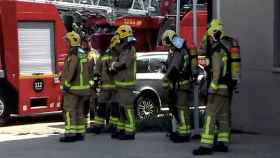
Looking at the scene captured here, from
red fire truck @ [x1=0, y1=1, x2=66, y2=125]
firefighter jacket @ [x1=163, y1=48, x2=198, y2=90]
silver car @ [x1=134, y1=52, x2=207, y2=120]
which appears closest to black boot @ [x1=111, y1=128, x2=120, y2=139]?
firefighter jacket @ [x1=163, y1=48, x2=198, y2=90]

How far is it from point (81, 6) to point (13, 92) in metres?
13.7

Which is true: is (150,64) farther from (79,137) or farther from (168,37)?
(168,37)

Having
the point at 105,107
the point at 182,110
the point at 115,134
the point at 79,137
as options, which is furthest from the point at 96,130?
the point at 182,110

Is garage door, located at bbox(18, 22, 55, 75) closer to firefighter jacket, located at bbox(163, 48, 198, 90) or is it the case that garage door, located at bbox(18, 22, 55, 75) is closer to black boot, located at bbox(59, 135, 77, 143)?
black boot, located at bbox(59, 135, 77, 143)

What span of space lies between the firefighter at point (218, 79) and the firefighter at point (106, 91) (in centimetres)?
247

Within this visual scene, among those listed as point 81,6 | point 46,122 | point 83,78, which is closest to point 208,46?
point 83,78

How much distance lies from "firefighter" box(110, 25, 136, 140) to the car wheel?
13.1ft

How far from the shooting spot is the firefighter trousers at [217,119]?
31.6ft

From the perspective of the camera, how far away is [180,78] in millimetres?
10969

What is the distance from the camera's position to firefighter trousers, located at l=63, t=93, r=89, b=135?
1145 centimetres

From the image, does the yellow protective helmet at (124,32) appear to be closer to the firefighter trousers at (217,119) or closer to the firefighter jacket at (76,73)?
the firefighter jacket at (76,73)

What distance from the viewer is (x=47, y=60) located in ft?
52.0

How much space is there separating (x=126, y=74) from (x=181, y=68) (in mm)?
1089

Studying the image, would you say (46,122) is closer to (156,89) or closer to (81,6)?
(156,89)
